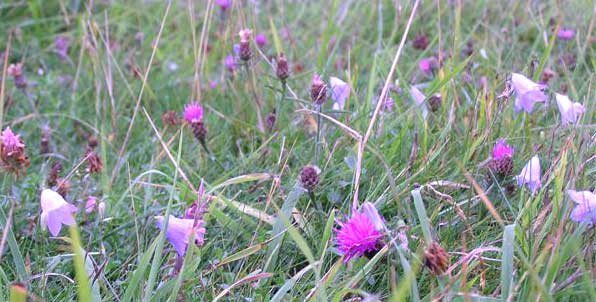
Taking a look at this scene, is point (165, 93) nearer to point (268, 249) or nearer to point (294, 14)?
point (294, 14)

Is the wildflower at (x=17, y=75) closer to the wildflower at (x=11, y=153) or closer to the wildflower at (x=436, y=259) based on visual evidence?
the wildflower at (x=11, y=153)

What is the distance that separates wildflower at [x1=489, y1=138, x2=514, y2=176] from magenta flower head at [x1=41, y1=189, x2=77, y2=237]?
0.76m

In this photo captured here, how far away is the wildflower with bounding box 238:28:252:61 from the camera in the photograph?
6.35 feet

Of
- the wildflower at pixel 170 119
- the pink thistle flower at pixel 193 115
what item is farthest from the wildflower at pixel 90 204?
the wildflower at pixel 170 119

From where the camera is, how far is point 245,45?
195cm

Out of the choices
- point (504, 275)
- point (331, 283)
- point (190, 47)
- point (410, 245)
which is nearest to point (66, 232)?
point (331, 283)

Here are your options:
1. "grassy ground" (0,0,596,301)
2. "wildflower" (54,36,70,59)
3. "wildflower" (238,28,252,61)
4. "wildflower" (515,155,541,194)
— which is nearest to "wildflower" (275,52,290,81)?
"grassy ground" (0,0,596,301)

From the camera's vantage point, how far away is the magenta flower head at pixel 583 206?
1.28 meters

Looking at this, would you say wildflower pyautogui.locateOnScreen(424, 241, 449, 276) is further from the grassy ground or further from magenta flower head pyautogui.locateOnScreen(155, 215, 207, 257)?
magenta flower head pyautogui.locateOnScreen(155, 215, 207, 257)

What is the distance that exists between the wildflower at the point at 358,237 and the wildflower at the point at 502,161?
1.13 ft

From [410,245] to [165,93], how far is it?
4.36 feet

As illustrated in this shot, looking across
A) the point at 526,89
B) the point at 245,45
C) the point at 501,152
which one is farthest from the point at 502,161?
the point at 245,45

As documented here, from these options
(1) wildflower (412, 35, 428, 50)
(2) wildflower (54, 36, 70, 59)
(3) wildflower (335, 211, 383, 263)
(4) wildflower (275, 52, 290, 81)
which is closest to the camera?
(3) wildflower (335, 211, 383, 263)

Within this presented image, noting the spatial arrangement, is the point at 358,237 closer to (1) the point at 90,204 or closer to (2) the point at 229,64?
(1) the point at 90,204
